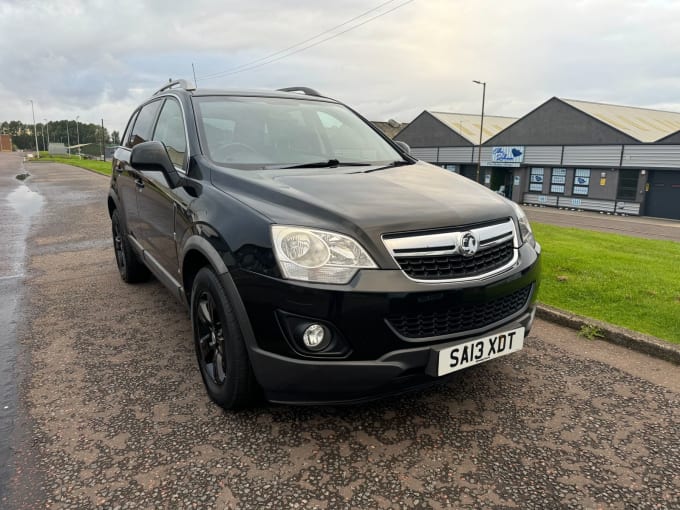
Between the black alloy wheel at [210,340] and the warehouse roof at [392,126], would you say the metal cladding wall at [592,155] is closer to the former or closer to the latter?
the warehouse roof at [392,126]

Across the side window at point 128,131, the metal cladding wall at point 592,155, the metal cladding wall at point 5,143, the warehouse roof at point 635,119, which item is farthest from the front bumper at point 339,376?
the metal cladding wall at point 5,143

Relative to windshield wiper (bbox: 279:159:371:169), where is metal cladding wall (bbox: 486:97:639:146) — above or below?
above

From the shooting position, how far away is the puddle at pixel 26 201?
12.2m

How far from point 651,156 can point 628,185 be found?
7.68 ft

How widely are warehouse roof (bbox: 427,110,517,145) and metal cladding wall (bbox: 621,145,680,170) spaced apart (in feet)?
42.8

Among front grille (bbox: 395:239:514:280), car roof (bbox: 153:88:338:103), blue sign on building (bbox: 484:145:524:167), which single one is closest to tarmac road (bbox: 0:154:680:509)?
front grille (bbox: 395:239:514:280)

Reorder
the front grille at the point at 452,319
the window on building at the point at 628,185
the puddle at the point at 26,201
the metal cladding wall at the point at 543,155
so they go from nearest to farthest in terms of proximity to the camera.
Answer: the front grille at the point at 452,319 < the puddle at the point at 26,201 < the window on building at the point at 628,185 < the metal cladding wall at the point at 543,155

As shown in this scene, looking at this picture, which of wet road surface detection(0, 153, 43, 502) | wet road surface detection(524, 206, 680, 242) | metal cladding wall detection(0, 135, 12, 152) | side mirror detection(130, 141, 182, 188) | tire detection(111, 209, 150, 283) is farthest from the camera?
metal cladding wall detection(0, 135, 12, 152)

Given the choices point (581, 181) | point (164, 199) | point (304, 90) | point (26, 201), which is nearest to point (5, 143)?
point (26, 201)

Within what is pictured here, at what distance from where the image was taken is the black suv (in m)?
2.19

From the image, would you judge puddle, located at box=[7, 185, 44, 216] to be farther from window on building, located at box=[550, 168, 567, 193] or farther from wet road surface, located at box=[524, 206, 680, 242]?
window on building, located at box=[550, 168, 567, 193]

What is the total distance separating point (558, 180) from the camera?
3700 centimetres

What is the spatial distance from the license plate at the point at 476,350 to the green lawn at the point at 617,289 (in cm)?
189

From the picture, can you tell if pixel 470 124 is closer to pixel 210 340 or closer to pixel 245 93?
pixel 245 93
